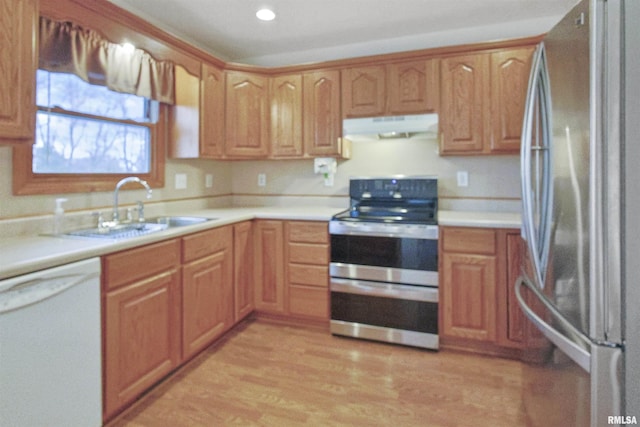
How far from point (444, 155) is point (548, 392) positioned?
1.82 meters

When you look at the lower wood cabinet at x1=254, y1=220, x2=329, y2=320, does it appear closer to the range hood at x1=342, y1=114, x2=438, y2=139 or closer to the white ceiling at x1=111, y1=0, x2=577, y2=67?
the range hood at x1=342, y1=114, x2=438, y2=139

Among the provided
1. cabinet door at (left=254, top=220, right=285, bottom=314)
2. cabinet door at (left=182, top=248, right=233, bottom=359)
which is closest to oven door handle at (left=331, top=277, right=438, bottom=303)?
cabinet door at (left=254, top=220, right=285, bottom=314)

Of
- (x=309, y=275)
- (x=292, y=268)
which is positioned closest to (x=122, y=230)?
(x=292, y=268)

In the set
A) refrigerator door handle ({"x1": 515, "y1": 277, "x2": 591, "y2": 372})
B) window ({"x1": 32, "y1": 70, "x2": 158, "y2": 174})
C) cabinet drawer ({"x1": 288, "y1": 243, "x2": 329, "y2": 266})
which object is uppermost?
window ({"x1": 32, "y1": 70, "x2": 158, "y2": 174})

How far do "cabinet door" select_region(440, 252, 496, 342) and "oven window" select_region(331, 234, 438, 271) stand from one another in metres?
0.12

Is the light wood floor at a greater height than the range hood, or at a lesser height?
lesser

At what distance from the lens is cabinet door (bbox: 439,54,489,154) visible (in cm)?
259

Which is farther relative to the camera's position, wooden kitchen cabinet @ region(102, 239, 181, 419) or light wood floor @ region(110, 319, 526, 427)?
light wood floor @ region(110, 319, 526, 427)

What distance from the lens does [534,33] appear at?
107 inches

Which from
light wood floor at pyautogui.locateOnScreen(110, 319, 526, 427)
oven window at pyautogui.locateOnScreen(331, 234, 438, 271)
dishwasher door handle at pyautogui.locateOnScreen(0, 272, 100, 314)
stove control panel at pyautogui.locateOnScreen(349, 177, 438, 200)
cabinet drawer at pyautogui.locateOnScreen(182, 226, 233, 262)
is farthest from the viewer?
stove control panel at pyautogui.locateOnScreen(349, 177, 438, 200)

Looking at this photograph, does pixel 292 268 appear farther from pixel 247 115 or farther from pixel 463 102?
pixel 463 102

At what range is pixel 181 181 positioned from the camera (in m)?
2.99

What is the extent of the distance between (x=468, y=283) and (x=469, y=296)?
86mm

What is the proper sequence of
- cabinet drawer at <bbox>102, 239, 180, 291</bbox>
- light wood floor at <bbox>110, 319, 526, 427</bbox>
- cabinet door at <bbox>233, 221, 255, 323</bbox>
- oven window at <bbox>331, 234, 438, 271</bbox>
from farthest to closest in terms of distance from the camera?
1. cabinet door at <bbox>233, 221, 255, 323</bbox>
2. oven window at <bbox>331, 234, 438, 271</bbox>
3. light wood floor at <bbox>110, 319, 526, 427</bbox>
4. cabinet drawer at <bbox>102, 239, 180, 291</bbox>
